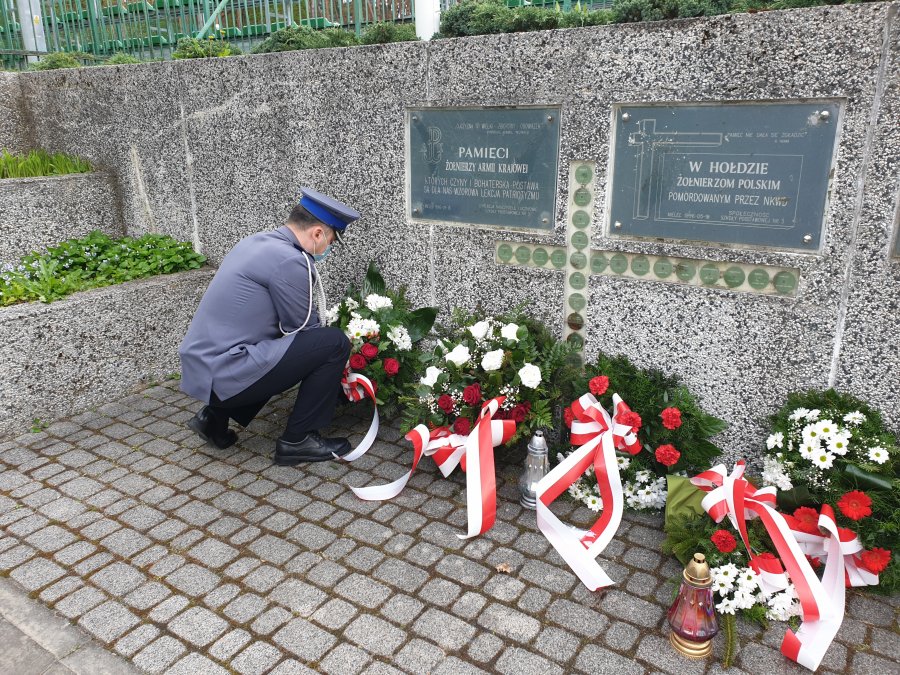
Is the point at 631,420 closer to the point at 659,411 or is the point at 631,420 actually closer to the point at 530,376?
A: the point at 659,411

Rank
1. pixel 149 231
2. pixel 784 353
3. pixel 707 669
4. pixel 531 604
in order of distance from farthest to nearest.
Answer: pixel 149 231, pixel 784 353, pixel 531 604, pixel 707 669

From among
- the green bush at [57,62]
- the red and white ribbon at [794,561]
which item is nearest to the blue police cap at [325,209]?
the red and white ribbon at [794,561]

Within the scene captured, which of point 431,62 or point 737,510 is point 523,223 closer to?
point 431,62

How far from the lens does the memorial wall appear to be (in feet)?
9.13

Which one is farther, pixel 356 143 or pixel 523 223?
pixel 356 143

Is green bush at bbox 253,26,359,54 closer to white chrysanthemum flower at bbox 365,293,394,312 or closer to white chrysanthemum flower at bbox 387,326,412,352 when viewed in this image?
white chrysanthemum flower at bbox 365,293,394,312

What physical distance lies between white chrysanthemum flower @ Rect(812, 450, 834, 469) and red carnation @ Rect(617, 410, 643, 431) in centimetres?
70

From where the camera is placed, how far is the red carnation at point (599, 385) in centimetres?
319

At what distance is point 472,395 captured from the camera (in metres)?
3.28

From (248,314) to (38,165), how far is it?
308 cm

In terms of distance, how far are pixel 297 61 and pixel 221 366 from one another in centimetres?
198

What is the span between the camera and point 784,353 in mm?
3027

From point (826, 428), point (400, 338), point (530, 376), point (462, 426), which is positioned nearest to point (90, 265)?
point (400, 338)

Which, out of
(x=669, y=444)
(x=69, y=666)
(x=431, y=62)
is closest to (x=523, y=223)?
(x=431, y=62)
